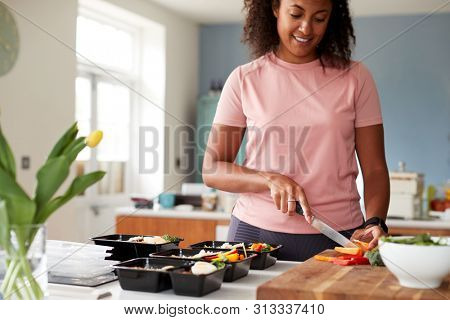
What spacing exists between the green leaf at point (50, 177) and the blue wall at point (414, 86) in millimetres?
5878

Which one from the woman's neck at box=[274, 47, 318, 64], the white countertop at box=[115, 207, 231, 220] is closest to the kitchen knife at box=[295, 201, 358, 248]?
the woman's neck at box=[274, 47, 318, 64]

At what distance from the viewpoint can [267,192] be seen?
1664 mm

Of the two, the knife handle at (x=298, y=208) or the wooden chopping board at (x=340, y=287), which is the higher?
the knife handle at (x=298, y=208)

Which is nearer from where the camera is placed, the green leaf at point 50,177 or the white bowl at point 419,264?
the green leaf at point 50,177

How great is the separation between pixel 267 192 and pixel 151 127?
494cm

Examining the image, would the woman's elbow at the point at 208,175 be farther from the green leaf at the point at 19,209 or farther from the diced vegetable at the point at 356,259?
the green leaf at the point at 19,209

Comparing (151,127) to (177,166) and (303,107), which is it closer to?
Result: (177,166)

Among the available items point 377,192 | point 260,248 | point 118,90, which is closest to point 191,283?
point 260,248

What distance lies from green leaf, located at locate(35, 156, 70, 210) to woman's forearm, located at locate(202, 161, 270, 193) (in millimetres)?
687

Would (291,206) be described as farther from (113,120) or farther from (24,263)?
(113,120)

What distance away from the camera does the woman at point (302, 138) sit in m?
1.65

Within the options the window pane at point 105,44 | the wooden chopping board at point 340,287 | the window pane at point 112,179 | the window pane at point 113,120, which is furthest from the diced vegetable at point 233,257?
the window pane at point 112,179

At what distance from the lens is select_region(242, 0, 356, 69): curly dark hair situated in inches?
71.4
